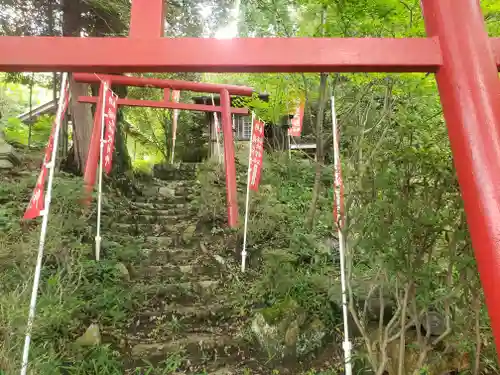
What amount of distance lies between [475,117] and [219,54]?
4.73ft

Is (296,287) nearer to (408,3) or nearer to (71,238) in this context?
(71,238)

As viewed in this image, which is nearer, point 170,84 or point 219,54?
point 219,54

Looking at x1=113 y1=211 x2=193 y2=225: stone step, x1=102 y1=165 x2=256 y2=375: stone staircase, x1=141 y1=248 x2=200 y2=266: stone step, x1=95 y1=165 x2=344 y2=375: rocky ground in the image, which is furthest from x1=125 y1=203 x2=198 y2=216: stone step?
x1=141 y1=248 x2=200 y2=266: stone step

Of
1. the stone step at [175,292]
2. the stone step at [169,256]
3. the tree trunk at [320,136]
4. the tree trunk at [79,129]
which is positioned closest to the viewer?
the stone step at [175,292]

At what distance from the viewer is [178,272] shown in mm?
5516

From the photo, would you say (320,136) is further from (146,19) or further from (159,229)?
(146,19)

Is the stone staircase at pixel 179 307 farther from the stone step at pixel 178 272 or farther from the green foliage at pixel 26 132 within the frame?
the green foliage at pixel 26 132

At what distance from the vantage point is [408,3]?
369 centimetres

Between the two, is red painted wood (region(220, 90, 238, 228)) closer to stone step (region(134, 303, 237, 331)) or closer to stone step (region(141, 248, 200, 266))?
stone step (region(141, 248, 200, 266))

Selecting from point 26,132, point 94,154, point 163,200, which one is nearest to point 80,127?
point 94,154

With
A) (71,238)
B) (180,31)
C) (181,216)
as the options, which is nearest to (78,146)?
(181,216)

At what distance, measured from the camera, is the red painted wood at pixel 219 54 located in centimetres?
210

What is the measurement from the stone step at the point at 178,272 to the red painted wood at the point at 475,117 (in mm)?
4225

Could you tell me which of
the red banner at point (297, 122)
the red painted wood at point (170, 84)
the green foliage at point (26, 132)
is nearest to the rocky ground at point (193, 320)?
the red painted wood at point (170, 84)
